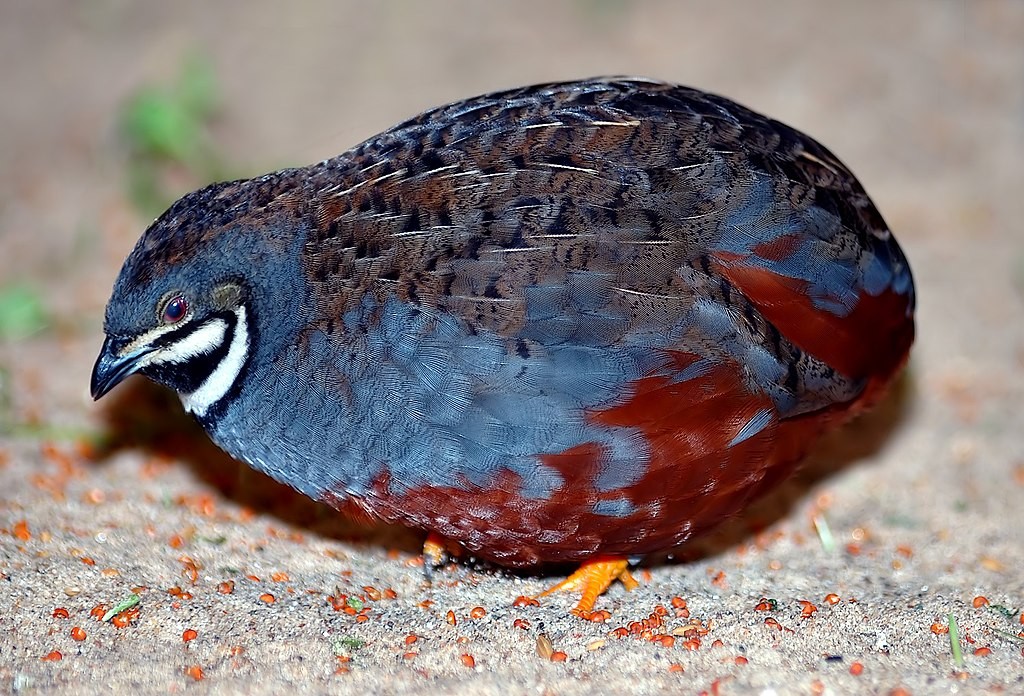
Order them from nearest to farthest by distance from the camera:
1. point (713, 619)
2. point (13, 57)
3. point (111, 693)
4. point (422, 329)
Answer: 1. point (111, 693)
2. point (422, 329)
3. point (713, 619)
4. point (13, 57)

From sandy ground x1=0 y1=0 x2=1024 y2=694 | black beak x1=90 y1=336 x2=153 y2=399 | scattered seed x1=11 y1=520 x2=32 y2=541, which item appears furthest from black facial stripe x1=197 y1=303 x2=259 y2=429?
scattered seed x1=11 y1=520 x2=32 y2=541

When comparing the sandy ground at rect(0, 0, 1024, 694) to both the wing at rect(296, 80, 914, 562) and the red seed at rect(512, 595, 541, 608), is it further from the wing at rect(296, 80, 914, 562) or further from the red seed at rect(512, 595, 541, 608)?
the wing at rect(296, 80, 914, 562)

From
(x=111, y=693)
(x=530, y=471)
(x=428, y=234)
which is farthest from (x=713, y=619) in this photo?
(x=111, y=693)

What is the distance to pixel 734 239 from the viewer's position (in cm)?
387

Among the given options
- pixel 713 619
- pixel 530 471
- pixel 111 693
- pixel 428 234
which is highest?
pixel 428 234

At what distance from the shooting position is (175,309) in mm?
3797

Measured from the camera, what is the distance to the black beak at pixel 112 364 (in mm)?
3865

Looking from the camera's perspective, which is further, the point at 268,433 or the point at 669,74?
the point at 669,74

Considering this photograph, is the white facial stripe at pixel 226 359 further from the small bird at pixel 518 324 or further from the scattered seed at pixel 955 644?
the scattered seed at pixel 955 644

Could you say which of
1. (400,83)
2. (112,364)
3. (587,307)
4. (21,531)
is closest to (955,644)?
(587,307)

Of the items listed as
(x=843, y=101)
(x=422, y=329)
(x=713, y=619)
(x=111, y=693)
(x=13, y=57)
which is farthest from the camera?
(x=13, y=57)

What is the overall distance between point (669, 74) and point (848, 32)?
133 cm

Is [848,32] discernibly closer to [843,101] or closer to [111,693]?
[843,101]

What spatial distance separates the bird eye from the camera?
3.79 metres
